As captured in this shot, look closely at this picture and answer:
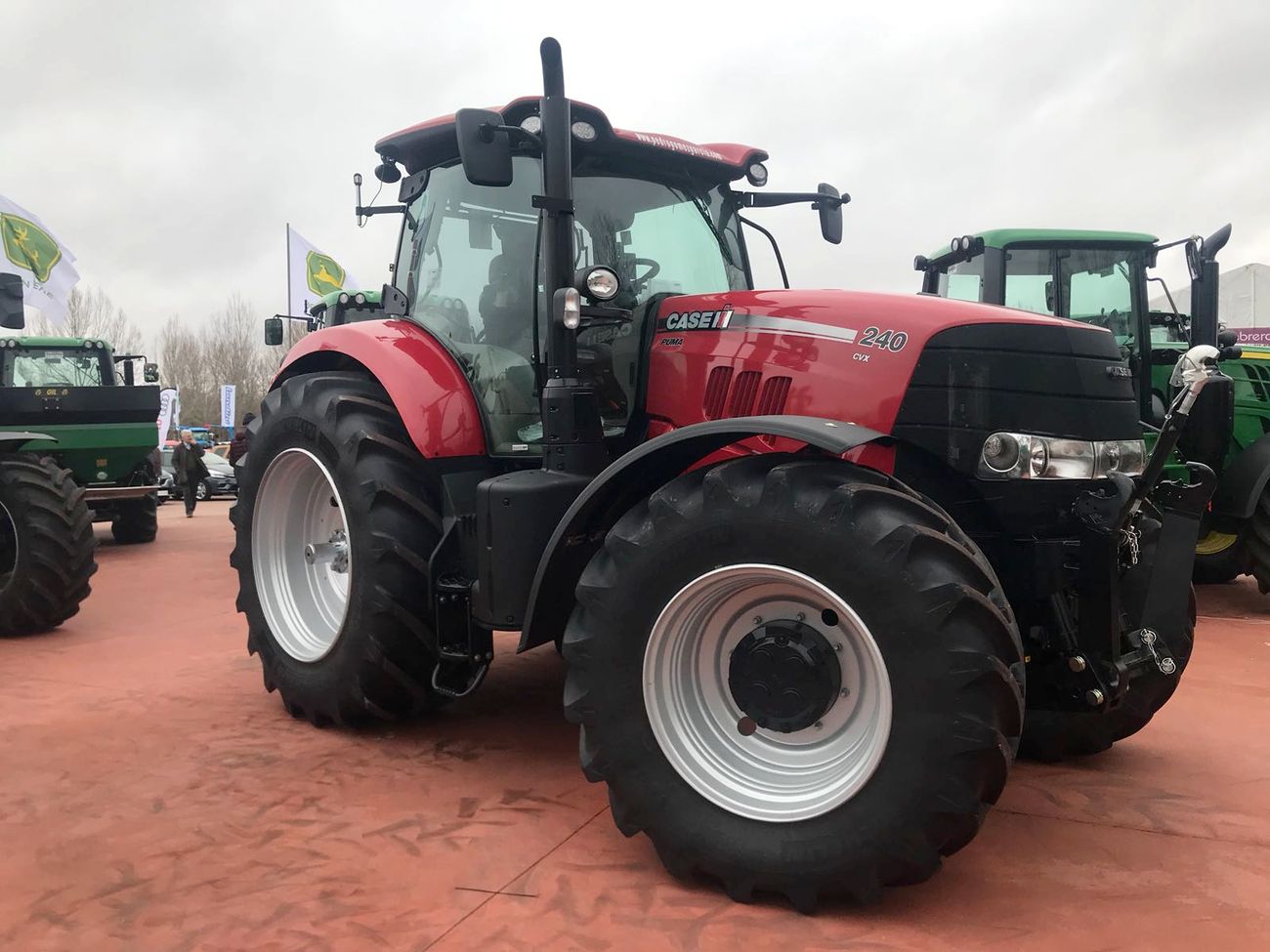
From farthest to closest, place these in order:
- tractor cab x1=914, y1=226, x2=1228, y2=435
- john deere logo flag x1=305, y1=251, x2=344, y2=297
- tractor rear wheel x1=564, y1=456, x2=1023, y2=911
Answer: john deere logo flag x1=305, y1=251, x2=344, y2=297
tractor cab x1=914, y1=226, x2=1228, y2=435
tractor rear wheel x1=564, y1=456, x2=1023, y2=911

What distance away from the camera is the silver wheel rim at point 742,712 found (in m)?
2.71

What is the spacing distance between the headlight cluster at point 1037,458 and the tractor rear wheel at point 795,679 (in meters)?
0.44

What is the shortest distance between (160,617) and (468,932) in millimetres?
5464

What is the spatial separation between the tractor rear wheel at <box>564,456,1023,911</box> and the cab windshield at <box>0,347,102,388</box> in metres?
11.5

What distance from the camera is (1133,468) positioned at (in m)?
3.28

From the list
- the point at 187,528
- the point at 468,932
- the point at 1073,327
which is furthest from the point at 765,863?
the point at 187,528

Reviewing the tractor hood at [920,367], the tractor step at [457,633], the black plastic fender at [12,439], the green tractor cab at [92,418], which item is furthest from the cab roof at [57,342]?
the tractor hood at [920,367]

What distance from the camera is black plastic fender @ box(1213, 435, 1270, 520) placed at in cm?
701

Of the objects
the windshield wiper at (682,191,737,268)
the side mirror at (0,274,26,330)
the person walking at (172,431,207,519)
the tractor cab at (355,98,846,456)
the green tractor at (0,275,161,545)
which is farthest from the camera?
the person walking at (172,431,207,519)

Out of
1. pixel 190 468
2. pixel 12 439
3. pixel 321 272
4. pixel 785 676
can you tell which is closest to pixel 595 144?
pixel 785 676

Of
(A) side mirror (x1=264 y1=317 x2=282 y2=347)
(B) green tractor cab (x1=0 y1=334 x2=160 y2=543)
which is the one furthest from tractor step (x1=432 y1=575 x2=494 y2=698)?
(A) side mirror (x1=264 y1=317 x2=282 y2=347)

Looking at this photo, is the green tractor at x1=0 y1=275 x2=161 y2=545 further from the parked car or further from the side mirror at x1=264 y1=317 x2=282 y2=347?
the parked car

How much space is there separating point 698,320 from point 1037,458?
1.26 m

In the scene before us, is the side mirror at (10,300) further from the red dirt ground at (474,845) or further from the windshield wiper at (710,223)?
the windshield wiper at (710,223)
